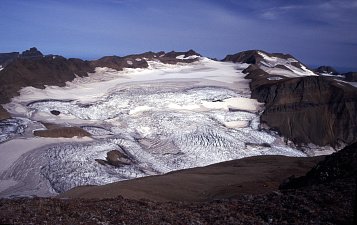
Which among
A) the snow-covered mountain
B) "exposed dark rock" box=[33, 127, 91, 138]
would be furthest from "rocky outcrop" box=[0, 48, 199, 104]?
"exposed dark rock" box=[33, 127, 91, 138]

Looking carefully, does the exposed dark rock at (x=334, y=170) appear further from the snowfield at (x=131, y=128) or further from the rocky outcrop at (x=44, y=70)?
the rocky outcrop at (x=44, y=70)

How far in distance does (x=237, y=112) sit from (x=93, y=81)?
17248mm

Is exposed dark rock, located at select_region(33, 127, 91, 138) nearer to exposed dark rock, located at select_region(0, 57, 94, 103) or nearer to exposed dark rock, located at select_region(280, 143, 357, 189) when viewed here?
exposed dark rock, located at select_region(0, 57, 94, 103)

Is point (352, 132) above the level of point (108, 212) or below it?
below

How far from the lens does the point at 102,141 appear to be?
27.3 m

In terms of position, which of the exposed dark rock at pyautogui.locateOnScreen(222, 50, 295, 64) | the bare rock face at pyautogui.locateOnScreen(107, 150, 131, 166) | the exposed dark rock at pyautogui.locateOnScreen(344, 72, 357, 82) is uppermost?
the exposed dark rock at pyautogui.locateOnScreen(222, 50, 295, 64)

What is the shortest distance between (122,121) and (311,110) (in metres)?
14.7

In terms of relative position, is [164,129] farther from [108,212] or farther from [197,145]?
[108,212]

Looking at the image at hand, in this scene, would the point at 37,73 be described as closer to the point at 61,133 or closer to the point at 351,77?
the point at 61,133

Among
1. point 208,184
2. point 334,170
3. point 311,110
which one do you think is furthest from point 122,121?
point 334,170

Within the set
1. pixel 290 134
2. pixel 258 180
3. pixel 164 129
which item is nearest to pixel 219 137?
pixel 164 129

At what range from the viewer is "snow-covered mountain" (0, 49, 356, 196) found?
22734 mm

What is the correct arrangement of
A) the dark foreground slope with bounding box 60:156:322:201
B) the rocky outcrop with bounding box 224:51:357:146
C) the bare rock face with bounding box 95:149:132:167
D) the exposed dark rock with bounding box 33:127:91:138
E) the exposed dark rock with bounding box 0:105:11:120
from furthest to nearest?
1. the rocky outcrop with bounding box 224:51:357:146
2. the exposed dark rock with bounding box 0:105:11:120
3. the exposed dark rock with bounding box 33:127:91:138
4. the bare rock face with bounding box 95:149:132:167
5. the dark foreground slope with bounding box 60:156:322:201

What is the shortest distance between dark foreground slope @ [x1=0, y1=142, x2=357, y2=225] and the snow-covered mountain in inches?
428
